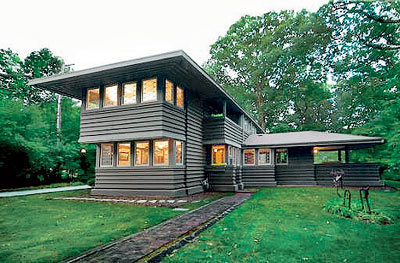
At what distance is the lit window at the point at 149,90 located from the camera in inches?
410

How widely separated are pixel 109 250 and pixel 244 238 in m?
2.36

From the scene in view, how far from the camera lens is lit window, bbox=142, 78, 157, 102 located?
1041cm

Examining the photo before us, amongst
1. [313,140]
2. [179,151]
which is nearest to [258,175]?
[313,140]

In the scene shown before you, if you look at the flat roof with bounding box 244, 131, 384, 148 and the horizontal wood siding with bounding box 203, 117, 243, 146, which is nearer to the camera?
the horizontal wood siding with bounding box 203, 117, 243, 146

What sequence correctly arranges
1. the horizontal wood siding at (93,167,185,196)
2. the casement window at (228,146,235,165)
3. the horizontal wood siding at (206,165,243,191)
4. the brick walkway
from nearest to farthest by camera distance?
the brick walkway
the horizontal wood siding at (93,167,185,196)
the horizontal wood siding at (206,165,243,191)
the casement window at (228,146,235,165)

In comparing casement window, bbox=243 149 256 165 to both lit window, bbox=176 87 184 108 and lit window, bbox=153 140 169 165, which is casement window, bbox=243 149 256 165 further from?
lit window, bbox=153 140 169 165

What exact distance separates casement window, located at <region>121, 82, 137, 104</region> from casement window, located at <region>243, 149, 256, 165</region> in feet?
35.2

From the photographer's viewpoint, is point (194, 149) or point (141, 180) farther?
point (194, 149)

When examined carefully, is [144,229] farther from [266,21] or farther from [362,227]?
[266,21]

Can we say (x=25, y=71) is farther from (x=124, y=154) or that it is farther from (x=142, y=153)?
(x=142, y=153)

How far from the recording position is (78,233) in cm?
489

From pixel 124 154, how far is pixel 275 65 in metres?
22.9

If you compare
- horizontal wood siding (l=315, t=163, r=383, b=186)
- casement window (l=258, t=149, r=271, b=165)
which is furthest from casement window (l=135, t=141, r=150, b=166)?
horizontal wood siding (l=315, t=163, r=383, b=186)

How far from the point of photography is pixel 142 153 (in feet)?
36.3
